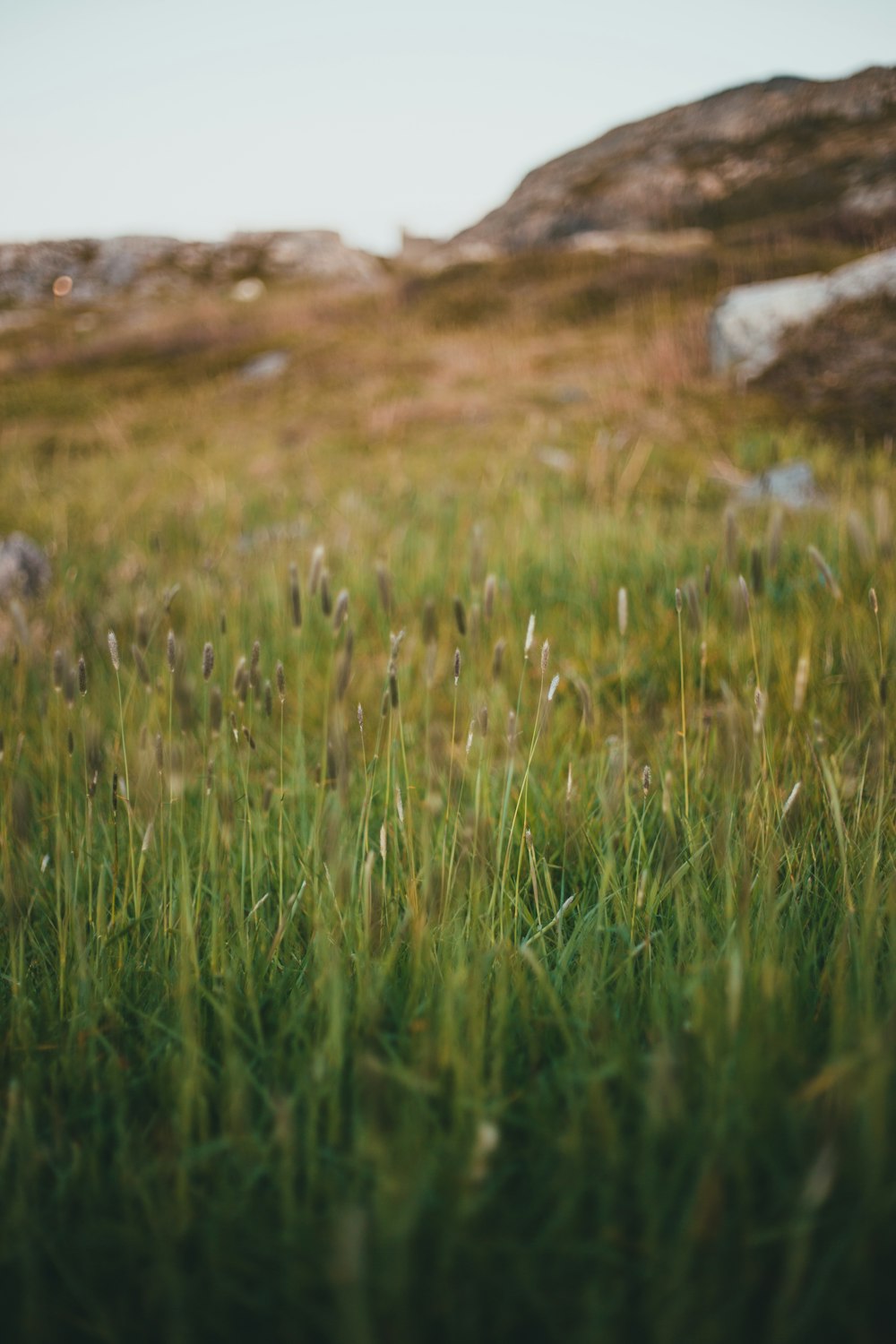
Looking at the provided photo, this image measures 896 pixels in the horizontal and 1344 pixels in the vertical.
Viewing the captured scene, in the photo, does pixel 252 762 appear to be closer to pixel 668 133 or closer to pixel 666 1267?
pixel 666 1267

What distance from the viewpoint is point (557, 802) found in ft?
6.14

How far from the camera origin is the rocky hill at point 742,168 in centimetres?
762

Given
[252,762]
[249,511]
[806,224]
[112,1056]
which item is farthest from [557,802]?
[806,224]

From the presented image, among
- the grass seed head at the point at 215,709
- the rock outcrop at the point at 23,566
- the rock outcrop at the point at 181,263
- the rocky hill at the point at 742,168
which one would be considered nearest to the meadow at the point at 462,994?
the grass seed head at the point at 215,709

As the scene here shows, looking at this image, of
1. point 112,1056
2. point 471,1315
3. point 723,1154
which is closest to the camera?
point 471,1315

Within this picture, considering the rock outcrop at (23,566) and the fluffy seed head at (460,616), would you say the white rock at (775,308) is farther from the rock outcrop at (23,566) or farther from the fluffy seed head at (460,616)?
the fluffy seed head at (460,616)

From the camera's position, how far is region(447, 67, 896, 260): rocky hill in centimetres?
762

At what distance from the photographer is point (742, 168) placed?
10.7 meters

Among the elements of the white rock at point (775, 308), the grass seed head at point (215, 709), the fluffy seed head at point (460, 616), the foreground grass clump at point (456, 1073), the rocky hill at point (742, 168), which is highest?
the rocky hill at point (742, 168)

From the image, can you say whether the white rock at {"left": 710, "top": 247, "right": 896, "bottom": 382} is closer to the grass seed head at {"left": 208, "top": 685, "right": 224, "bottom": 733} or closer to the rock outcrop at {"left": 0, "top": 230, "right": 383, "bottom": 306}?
the grass seed head at {"left": 208, "top": 685, "right": 224, "bottom": 733}

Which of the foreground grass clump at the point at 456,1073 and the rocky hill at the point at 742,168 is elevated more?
the rocky hill at the point at 742,168

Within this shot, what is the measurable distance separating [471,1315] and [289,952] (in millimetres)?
707

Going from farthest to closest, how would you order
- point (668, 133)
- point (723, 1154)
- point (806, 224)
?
point (806, 224)
point (668, 133)
point (723, 1154)

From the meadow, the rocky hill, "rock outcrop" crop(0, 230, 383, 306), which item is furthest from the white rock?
"rock outcrop" crop(0, 230, 383, 306)
